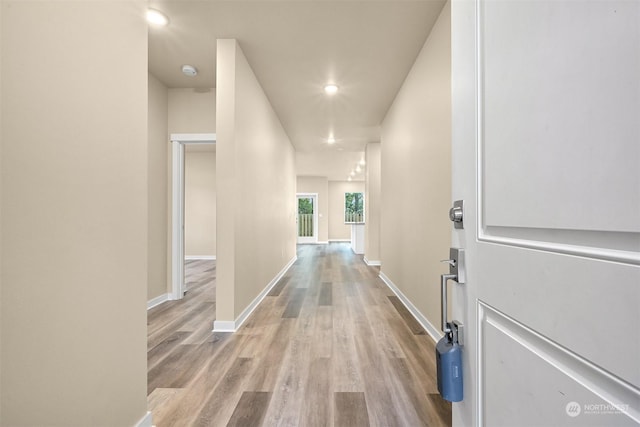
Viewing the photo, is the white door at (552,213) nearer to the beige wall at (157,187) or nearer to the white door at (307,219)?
the beige wall at (157,187)

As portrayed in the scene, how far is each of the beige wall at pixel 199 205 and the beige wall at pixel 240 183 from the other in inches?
138

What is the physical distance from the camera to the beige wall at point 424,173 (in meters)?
2.16

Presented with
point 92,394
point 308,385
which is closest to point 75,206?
point 92,394

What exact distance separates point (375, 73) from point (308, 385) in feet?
10.0

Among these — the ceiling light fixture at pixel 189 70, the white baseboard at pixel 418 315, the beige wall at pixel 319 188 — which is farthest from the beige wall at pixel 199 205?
the white baseboard at pixel 418 315

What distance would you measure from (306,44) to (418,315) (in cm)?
276

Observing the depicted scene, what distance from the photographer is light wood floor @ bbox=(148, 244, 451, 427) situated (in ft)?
4.79

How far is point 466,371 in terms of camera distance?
0.76 meters

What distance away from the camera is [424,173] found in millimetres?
2574

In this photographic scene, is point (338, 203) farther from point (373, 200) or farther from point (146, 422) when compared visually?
point (146, 422)

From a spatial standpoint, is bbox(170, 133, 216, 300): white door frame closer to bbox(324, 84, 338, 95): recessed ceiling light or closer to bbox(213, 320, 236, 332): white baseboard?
bbox(213, 320, 236, 332): white baseboard

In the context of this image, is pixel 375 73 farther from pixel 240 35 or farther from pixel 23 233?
pixel 23 233

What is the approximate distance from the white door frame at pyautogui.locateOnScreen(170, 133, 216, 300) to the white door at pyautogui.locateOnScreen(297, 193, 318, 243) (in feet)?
24.6

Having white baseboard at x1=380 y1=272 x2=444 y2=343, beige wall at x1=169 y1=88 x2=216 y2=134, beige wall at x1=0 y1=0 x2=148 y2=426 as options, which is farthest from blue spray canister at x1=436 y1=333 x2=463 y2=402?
beige wall at x1=169 y1=88 x2=216 y2=134
